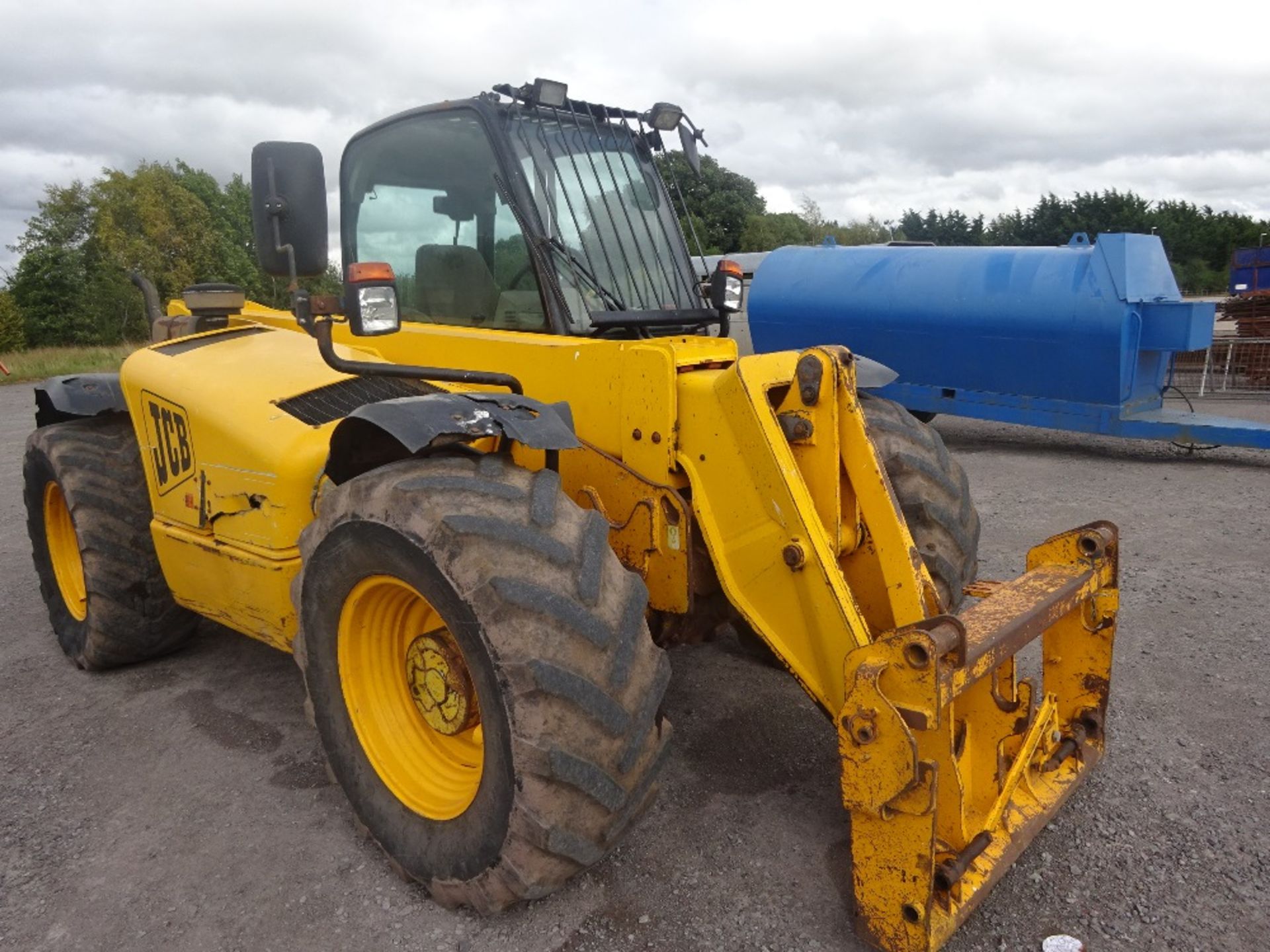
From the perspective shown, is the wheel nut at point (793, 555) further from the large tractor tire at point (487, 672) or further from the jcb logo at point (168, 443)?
the jcb logo at point (168, 443)

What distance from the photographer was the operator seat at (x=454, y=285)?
338 centimetres

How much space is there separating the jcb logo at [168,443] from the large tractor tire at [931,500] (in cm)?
250

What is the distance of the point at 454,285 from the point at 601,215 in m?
0.63

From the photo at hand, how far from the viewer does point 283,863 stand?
2.71 m

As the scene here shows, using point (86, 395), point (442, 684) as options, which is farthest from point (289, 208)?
point (86, 395)

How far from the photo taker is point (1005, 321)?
838cm

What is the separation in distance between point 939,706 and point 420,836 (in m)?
1.42

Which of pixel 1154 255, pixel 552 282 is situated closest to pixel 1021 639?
pixel 552 282

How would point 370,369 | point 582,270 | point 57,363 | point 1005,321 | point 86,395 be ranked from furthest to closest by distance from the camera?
point 57,363 → point 1005,321 → point 86,395 → point 582,270 → point 370,369

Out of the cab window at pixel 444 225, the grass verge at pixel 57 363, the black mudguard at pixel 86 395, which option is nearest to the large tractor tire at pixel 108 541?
the black mudguard at pixel 86 395

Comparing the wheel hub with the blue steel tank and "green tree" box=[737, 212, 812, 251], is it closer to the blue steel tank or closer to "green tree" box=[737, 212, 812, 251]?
the blue steel tank

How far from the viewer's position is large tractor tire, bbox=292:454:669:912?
2.14 meters

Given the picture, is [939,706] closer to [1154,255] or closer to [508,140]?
[508,140]

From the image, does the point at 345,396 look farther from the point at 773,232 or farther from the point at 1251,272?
the point at 773,232
